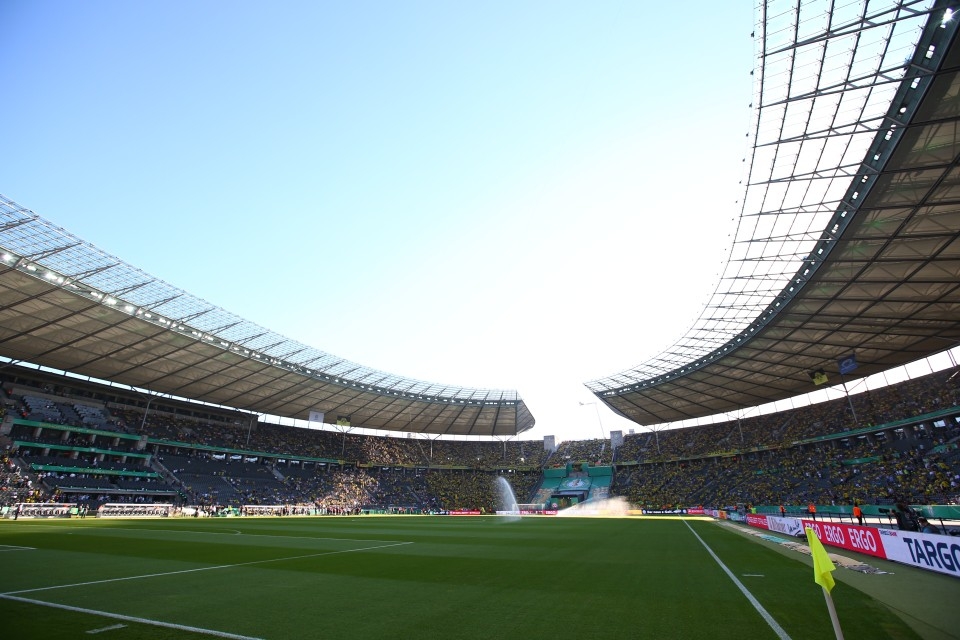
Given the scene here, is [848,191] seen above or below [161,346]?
below

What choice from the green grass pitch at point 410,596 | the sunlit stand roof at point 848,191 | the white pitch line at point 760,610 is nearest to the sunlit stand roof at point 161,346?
the green grass pitch at point 410,596

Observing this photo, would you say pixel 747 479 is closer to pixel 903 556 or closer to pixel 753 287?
pixel 753 287

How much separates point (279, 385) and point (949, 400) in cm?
6658

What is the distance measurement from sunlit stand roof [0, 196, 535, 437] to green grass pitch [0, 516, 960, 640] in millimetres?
22433

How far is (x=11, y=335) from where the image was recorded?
38531mm

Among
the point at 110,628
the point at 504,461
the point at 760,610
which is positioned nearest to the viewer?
the point at 110,628

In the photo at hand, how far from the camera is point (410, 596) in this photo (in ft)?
28.7

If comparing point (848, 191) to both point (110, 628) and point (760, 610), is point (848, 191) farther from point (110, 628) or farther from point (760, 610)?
point (110, 628)

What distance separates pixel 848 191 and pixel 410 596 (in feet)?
82.5

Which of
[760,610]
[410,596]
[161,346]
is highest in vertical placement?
[161,346]

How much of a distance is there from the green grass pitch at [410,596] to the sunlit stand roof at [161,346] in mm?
22433

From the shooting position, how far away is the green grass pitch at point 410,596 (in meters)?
6.45

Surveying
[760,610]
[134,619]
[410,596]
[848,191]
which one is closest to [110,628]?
[134,619]

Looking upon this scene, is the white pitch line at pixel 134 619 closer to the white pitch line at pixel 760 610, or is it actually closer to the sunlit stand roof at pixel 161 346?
the white pitch line at pixel 760 610
